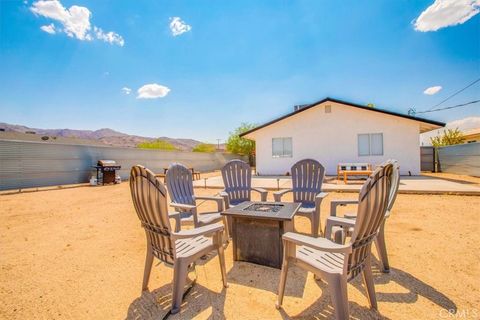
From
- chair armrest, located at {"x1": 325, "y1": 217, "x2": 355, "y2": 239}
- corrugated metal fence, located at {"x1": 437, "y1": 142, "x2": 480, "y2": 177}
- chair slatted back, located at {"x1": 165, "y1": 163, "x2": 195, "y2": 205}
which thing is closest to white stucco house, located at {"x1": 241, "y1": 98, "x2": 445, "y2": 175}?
corrugated metal fence, located at {"x1": 437, "y1": 142, "x2": 480, "y2": 177}

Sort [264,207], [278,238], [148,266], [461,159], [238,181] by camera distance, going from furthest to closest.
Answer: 1. [461,159]
2. [238,181]
3. [264,207]
4. [278,238]
5. [148,266]

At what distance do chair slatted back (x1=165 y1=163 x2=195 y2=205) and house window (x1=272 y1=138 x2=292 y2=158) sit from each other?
963cm

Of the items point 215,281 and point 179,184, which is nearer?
point 215,281

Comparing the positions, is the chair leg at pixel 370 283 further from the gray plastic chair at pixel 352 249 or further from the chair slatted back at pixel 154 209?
the chair slatted back at pixel 154 209

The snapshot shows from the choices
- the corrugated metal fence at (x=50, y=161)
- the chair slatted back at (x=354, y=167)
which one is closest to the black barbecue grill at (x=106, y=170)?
the corrugated metal fence at (x=50, y=161)

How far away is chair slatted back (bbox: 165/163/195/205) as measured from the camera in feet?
10.3

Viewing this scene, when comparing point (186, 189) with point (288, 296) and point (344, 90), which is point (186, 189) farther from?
point (344, 90)

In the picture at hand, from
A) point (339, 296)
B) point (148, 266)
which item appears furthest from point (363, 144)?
point (148, 266)

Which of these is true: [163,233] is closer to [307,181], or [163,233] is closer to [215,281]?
[215,281]

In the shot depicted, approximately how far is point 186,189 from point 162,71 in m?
14.0

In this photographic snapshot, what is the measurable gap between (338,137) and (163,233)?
38.1 feet

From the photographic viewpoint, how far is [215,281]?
7.21 feet

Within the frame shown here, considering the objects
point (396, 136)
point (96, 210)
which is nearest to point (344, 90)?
point (396, 136)

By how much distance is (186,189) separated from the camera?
3432 millimetres
